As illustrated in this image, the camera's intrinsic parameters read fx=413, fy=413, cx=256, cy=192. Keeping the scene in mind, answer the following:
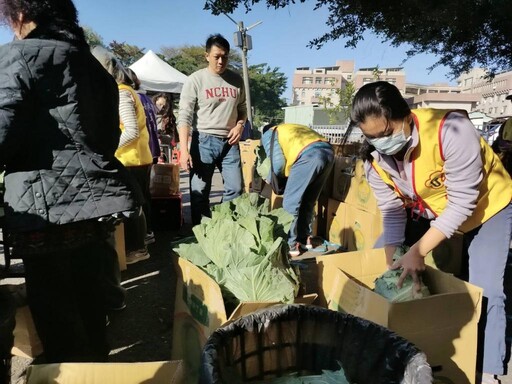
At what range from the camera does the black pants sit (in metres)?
1.74

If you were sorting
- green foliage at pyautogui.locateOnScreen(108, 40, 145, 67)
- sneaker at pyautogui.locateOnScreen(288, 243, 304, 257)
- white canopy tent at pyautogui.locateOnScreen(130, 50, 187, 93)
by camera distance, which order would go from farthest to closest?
1. green foliage at pyautogui.locateOnScreen(108, 40, 145, 67)
2. white canopy tent at pyautogui.locateOnScreen(130, 50, 187, 93)
3. sneaker at pyautogui.locateOnScreen(288, 243, 304, 257)

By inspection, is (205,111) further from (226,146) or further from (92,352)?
(92,352)

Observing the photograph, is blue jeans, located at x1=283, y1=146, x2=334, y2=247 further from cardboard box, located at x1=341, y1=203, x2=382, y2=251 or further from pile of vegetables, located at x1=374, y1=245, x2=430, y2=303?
pile of vegetables, located at x1=374, y1=245, x2=430, y2=303

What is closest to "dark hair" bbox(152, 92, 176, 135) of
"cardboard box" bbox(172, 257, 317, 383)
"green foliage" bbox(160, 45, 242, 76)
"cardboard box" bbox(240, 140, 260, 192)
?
"cardboard box" bbox(240, 140, 260, 192)

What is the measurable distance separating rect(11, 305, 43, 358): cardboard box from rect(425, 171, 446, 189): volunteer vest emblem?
2158mm

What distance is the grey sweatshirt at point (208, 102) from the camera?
398 cm

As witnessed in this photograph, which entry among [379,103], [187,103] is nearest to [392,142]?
[379,103]

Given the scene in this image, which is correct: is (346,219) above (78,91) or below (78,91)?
below

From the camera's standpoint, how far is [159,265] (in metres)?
3.81

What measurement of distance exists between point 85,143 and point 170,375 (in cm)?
96

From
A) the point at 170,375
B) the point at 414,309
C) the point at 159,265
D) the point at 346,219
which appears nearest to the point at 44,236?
the point at 170,375

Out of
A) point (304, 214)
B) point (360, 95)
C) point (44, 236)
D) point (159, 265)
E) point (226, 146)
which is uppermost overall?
point (360, 95)

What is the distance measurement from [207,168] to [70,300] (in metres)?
2.39

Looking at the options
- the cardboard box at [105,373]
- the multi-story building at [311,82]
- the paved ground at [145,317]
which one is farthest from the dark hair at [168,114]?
the multi-story building at [311,82]
